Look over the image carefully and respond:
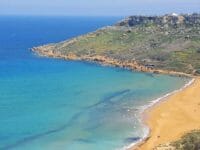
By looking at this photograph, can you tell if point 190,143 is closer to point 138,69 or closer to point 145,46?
point 138,69

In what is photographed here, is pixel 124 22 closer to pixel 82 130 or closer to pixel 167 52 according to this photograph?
pixel 167 52

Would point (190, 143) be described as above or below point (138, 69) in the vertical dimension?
above

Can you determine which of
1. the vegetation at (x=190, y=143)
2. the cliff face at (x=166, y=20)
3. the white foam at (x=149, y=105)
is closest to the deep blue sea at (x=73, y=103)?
the white foam at (x=149, y=105)

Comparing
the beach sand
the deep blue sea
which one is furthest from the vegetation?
the deep blue sea

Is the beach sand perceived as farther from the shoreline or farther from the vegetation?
the vegetation

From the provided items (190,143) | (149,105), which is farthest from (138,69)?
(190,143)

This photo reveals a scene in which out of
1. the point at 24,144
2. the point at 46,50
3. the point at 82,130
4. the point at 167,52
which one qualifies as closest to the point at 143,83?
the point at 167,52

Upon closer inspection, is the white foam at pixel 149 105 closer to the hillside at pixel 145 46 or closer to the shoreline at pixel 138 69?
the shoreline at pixel 138 69
